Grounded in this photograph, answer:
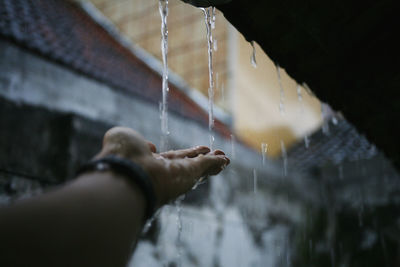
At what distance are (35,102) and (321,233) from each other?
28.5ft

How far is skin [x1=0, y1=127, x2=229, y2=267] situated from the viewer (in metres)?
0.77

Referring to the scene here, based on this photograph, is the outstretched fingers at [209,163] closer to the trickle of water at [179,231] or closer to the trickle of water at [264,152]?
the trickle of water at [179,231]

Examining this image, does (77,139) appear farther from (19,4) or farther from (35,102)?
(19,4)

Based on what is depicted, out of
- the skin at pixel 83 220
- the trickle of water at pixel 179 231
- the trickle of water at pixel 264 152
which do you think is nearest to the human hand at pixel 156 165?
the skin at pixel 83 220

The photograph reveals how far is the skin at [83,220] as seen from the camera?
2.52 feet

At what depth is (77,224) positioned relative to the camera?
0.84 meters

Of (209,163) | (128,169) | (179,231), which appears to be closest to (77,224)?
(128,169)

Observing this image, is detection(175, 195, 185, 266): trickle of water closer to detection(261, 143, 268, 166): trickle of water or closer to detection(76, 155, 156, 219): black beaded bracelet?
detection(261, 143, 268, 166): trickle of water

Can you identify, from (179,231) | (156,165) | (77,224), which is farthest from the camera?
(179,231)

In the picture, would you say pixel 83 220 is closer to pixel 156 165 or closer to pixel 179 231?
pixel 156 165

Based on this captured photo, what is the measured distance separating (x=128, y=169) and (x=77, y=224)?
9.6 inches

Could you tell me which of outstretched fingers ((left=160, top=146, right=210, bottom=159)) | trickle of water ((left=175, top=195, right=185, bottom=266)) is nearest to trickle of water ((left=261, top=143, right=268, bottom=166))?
trickle of water ((left=175, top=195, right=185, bottom=266))

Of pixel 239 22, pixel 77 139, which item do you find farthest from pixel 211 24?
pixel 77 139

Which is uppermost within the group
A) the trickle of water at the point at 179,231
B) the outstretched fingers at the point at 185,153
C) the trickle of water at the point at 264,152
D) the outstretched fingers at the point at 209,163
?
the trickle of water at the point at 264,152
